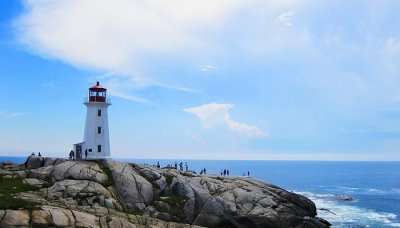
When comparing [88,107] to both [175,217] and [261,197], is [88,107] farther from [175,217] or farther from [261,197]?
[261,197]

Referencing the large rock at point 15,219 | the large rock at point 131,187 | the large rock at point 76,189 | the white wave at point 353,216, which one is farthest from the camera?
the white wave at point 353,216

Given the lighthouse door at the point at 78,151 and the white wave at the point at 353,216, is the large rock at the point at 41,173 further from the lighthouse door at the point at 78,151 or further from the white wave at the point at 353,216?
the white wave at the point at 353,216

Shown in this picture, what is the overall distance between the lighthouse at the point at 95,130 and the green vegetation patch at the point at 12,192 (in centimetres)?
1221

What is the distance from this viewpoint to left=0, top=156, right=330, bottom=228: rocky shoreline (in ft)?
149

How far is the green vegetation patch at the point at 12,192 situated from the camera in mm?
40250

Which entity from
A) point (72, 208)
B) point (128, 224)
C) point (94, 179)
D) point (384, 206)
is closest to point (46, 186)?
point (94, 179)

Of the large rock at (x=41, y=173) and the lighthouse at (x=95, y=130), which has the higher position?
the lighthouse at (x=95, y=130)

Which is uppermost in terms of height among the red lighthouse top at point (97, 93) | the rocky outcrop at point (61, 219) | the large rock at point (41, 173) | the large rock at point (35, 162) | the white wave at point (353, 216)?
the red lighthouse top at point (97, 93)

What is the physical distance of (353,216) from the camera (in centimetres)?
8475

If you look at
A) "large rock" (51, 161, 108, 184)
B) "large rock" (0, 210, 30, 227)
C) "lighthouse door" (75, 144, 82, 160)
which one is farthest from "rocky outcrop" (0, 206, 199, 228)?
"lighthouse door" (75, 144, 82, 160)

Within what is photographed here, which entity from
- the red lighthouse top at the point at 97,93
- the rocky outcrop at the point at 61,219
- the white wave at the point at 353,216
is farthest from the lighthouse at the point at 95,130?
the white wave at the point at 353,216

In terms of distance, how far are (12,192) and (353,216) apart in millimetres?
59560

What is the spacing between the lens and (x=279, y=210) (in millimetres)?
59062

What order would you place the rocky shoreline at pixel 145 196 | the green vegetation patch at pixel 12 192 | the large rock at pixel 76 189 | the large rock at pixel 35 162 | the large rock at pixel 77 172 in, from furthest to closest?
the large rock at pixel 35 162, the large rock at pixel 77 172, the large rock at pixel 76 189, the rocky shoreline at pixel 145 196, the green vegetation patch at pixel 12 192
